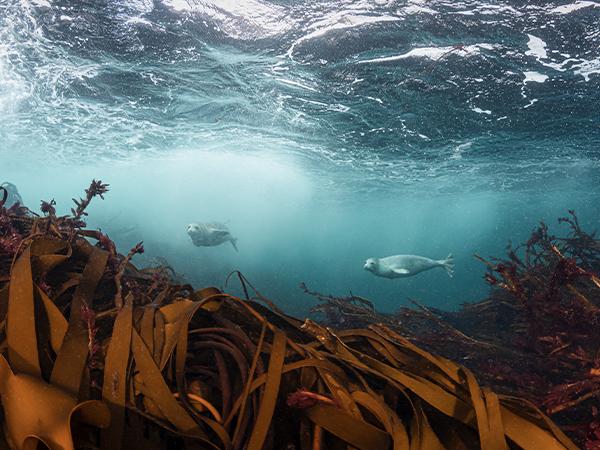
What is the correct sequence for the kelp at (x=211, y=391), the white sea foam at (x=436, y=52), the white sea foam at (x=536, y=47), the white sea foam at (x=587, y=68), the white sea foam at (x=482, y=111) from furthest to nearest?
the white sea foam at (x=482, y=111) < the white sea foam at (x=587, y=68) < the white sea foam at (x=436, y=52) < the white sea foam at (x=536, y=47) < the kelp at (x=211, y=391)

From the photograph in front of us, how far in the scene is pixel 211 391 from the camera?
173 centimetres

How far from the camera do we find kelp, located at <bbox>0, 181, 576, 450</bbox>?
1.32 metres

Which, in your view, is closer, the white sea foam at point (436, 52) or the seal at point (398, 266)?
the white sea foam at point (436, 52)

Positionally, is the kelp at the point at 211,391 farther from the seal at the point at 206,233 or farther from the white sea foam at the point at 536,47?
the white sea foam at the point at 536,47

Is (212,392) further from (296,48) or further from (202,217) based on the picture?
(202,217)

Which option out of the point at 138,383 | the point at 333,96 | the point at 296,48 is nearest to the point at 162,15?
the point at 296,48

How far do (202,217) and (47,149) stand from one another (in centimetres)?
6931

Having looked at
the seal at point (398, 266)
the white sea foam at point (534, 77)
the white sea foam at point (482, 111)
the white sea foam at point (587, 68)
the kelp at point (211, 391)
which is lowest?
the seal at point (398, 266)

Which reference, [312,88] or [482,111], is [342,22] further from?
[482,111]

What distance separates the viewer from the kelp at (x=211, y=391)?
132cm

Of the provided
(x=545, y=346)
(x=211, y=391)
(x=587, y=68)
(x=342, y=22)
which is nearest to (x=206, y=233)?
(x=342, y=22)

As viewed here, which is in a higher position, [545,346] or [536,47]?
[536,47]

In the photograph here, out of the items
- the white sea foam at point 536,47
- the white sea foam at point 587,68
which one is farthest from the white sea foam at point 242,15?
the white sea foam at point 587,68

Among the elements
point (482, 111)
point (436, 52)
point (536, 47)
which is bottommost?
point (482, 111)
